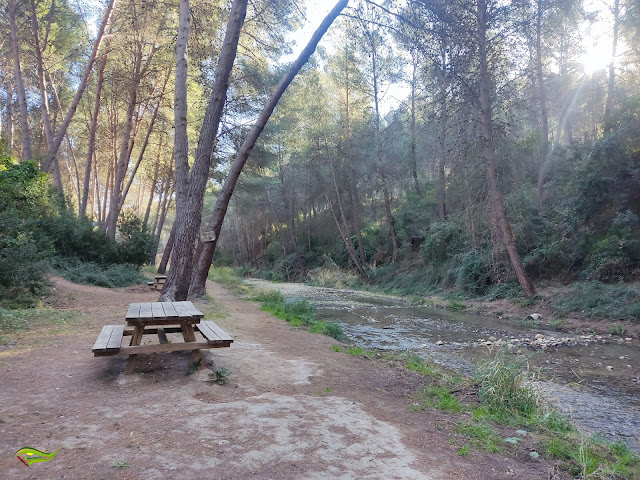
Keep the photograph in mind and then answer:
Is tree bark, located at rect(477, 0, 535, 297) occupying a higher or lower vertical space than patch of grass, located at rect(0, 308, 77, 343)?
higher

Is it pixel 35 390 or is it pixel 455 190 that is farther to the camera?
pixel 455 190

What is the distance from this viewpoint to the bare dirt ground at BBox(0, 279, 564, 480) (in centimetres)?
236

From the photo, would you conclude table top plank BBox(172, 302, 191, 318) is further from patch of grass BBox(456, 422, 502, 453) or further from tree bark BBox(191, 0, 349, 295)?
tree bark BBox(191, 0, 349, 295)

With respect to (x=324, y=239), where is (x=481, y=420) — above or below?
below

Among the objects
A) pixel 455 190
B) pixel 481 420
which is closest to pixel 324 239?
pixel 455 190

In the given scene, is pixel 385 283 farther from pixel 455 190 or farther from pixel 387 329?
pixel 387 329

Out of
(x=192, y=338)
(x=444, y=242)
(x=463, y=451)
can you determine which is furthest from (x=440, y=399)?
(x=444, y=242)

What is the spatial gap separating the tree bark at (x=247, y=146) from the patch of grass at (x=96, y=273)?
18.0ft

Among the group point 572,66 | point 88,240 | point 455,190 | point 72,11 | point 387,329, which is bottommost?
point 387,329

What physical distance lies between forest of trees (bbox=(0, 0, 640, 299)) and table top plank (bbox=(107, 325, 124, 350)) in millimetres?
3597

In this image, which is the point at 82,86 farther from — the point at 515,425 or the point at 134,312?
the point at 515,425

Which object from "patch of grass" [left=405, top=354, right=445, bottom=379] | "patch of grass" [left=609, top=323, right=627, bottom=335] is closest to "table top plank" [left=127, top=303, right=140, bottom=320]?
"patch of grass" [left=405, top=354, right=445, bottom=379]

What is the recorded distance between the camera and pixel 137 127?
18.4 m

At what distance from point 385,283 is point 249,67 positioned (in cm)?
1275
